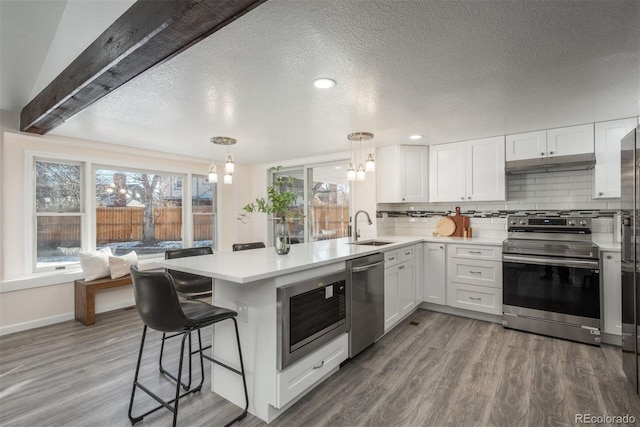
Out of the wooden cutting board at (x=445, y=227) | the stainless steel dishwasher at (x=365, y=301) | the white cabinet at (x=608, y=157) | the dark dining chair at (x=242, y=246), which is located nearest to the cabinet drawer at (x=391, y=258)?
the stainless steel dishwasher at (x=365, y=301)

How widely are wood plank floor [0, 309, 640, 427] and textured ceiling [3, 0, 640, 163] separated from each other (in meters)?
2.18

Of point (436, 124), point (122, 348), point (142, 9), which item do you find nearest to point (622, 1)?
point (436, 124)

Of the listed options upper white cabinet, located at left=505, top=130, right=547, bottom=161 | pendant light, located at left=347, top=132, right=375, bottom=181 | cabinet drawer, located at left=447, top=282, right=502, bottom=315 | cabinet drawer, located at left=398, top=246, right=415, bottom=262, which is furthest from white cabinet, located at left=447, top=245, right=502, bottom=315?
pendant light, located at left=347, top=132, right=375, bottom=181

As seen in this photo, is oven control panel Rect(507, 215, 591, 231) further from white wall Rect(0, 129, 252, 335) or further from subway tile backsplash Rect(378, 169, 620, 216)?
white wall Rect(0, 129, 252, 335)

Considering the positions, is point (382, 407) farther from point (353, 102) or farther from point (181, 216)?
point (181, 216)

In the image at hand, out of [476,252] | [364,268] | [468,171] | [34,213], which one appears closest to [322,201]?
[468,171]

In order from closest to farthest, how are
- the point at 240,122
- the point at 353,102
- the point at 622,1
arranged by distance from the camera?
the point at 622,1 < the point at 353,102 < the point at 240,122

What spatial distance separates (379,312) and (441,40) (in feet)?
7.39

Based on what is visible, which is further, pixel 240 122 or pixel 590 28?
pixel 240 122

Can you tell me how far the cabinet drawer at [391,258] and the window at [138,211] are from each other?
3.56m

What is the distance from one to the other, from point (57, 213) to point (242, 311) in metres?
3.24

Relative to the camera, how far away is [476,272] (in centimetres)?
354

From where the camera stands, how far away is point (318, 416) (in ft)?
6.27

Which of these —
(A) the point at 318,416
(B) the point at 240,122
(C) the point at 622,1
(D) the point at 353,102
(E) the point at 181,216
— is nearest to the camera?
(C) the point at 622,1
